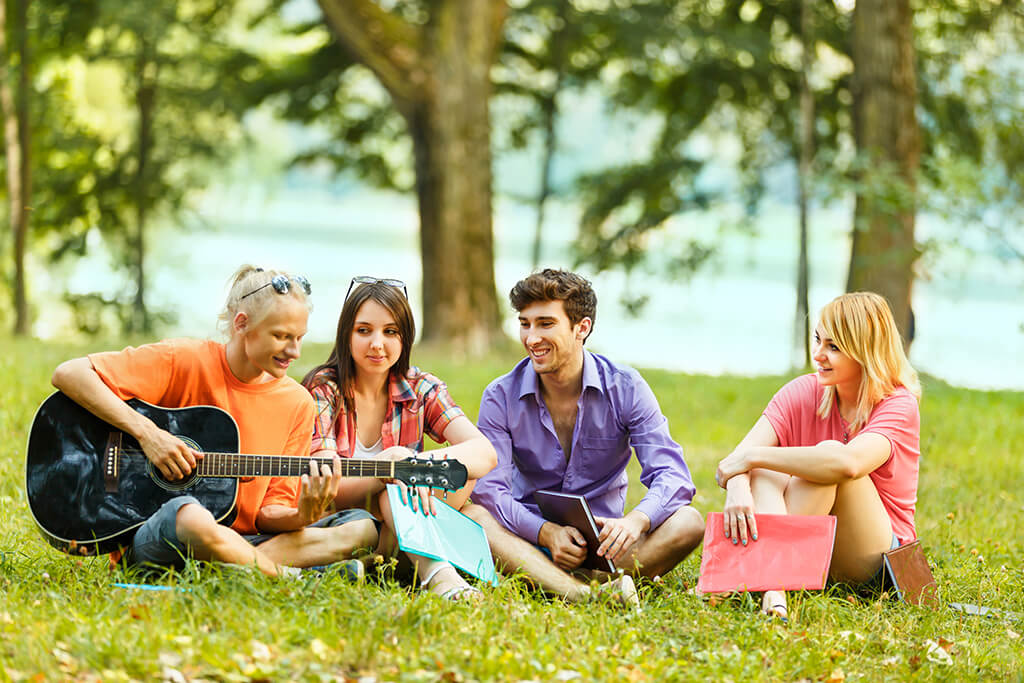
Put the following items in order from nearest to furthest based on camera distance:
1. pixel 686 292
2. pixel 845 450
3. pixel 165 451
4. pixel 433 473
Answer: pixel 165 451, pixel 433 473, pixel 845 450, pixel 686 292

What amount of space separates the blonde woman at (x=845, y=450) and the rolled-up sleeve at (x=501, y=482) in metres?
0.85

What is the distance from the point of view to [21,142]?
1655 centimetres

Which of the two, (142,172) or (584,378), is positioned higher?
(142,172)

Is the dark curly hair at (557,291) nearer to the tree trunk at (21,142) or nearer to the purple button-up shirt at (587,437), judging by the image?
the purple button-up shirt at (587,437)

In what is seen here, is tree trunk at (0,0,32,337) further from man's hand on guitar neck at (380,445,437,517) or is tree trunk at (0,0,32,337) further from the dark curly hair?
man's hand on guitar neck at (380,445,437,517)

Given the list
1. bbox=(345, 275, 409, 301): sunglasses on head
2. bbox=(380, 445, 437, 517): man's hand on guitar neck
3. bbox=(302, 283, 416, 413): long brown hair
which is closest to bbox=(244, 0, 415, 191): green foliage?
bbox=(345, 275, 409, 301): sunglasses on head

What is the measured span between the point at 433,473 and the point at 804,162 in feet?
45.2

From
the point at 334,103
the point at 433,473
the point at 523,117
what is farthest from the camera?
the point at 523,117

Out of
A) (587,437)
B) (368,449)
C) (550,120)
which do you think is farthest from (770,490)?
(550,120)

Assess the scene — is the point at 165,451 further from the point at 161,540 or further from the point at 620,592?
the point at 620,592

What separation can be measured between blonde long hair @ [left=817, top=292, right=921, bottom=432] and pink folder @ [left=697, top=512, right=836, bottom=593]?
0.60m

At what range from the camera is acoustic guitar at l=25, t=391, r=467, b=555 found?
402cm

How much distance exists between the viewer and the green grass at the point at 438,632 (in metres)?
3.23

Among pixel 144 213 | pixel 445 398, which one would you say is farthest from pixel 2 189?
pixel 445 398
